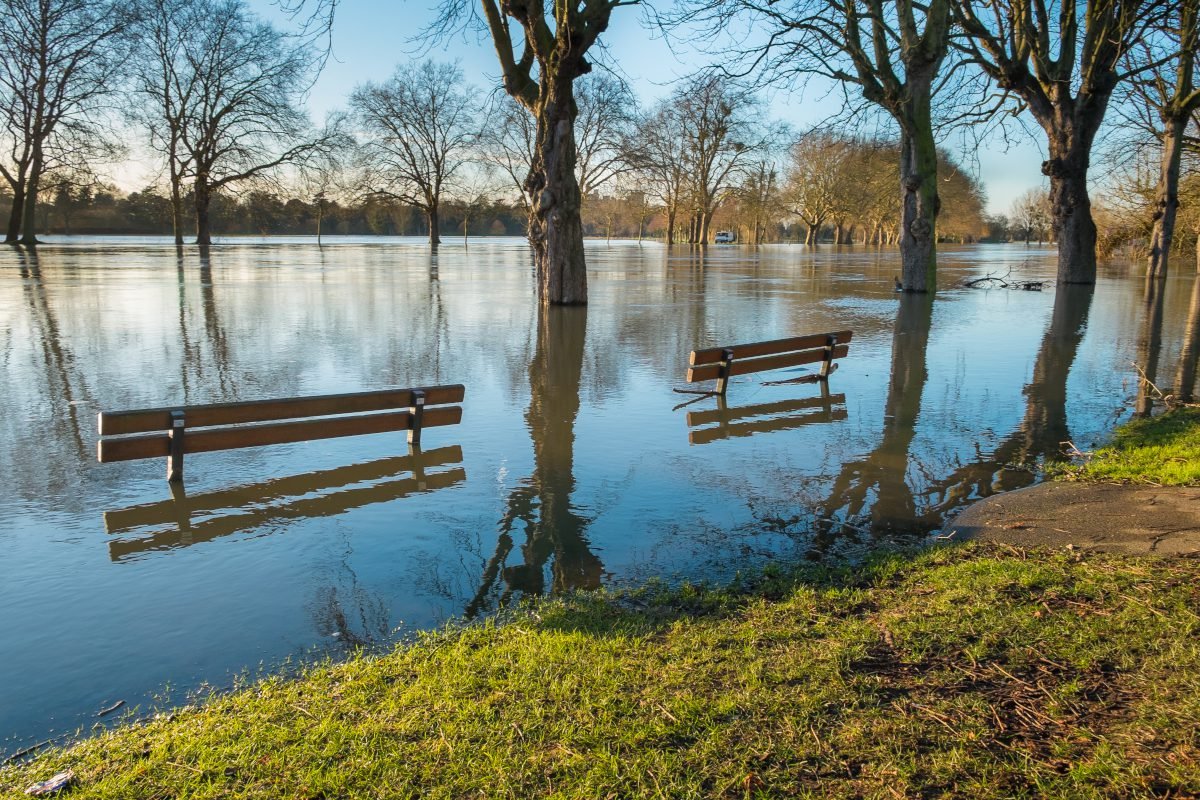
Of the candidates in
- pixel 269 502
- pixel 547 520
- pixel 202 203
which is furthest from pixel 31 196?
pixel 547 520

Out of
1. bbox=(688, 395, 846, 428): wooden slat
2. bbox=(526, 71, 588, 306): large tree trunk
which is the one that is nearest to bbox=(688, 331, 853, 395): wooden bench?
bbox=(688, 395, 846, 428): wooden slat

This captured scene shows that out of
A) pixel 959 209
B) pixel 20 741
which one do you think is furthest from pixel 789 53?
pixel 959 209

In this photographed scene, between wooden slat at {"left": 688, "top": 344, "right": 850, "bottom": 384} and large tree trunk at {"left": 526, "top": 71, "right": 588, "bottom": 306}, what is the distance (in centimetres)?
789

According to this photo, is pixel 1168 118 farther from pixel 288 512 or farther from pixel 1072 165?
pixel 288 512

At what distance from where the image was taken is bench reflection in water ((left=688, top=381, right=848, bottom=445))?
831 cm

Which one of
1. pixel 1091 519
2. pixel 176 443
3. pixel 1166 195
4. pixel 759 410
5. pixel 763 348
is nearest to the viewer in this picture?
pixel 1091 519

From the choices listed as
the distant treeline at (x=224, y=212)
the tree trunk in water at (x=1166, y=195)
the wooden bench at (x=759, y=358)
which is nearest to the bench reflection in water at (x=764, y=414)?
the wooden bench at (x=759, y=358)

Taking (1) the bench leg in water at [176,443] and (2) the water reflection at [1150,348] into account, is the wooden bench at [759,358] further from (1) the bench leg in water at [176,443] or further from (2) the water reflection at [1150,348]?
(1) the bench leg in water at [176,443]

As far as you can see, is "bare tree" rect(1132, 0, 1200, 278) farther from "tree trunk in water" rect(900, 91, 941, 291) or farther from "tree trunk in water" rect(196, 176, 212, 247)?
"tree trunk in water" rect(196, 176, 212, 247)

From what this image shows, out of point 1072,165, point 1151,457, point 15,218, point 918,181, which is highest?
point 1072,165

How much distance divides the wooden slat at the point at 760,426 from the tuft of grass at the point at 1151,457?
253 centimetres

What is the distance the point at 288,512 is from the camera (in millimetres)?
5926

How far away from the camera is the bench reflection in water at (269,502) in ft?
18.0

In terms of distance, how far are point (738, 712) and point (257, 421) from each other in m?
5.10
